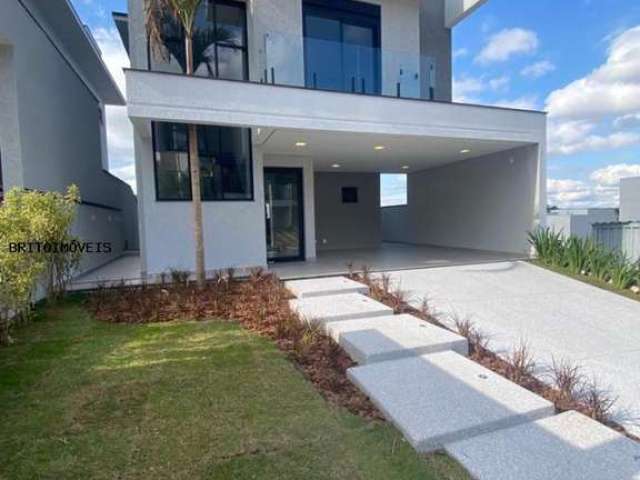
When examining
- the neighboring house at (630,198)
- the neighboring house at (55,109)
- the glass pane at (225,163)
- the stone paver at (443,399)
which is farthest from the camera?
the neighboring house at (630,198)

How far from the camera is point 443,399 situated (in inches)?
116

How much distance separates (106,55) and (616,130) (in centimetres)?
2426

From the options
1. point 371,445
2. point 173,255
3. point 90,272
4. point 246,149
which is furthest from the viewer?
point 90,272

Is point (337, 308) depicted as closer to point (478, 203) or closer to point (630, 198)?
point (478, 203)

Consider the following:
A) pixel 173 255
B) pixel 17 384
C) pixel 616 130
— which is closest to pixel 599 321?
pixel 17 384

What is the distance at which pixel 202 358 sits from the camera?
3.95 m

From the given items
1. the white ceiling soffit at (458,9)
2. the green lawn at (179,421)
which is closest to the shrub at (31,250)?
the green lawn at (179,421)

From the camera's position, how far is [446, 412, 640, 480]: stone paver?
2.16 meters

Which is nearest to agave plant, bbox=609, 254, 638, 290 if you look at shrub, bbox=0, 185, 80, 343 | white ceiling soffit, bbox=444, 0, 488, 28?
white ceiling soffit, bbox=444, 0, 488, 28

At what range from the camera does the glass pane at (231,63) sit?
28.1 ft

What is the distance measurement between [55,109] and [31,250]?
5.07m

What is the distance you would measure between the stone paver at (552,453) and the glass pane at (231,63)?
844cm

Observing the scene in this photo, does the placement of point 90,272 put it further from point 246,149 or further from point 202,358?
point 202,358

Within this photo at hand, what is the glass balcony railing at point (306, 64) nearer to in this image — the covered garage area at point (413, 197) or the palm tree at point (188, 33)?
the covered garage area at point (413, 197)
